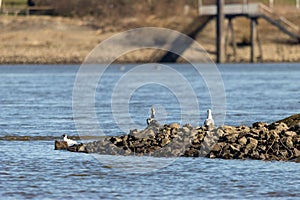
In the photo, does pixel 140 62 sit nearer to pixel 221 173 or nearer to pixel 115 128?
pixel 115 128

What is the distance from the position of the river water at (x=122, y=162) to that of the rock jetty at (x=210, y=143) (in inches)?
21.8

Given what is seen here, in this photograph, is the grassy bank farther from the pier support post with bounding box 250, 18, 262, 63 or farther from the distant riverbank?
the pier support post with bounding box 250, 18, 262, 63

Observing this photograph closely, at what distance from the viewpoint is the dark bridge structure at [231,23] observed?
105875 mm

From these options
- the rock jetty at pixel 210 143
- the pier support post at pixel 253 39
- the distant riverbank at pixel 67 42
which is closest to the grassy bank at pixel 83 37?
the distant riverbank at pixel 67 42

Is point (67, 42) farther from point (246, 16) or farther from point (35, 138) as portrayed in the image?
point (35, 138)

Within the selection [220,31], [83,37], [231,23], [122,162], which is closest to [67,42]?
[83,37]

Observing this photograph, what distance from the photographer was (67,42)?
11688 centimetres

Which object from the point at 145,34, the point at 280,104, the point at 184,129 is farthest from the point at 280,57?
the point at 184,129

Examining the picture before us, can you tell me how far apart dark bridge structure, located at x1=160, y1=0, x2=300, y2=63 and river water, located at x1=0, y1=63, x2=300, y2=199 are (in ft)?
132

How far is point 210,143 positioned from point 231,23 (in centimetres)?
8130

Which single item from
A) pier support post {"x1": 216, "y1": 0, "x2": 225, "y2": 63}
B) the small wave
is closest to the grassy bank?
pier support post {"x1": 216, "y1": 0, "x2": 225, "y2": 63}

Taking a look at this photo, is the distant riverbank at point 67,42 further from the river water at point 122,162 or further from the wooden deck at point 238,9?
the river water at point 122,162

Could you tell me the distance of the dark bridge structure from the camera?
106 metres

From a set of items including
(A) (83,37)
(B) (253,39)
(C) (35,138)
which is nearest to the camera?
(C) (35,138)
